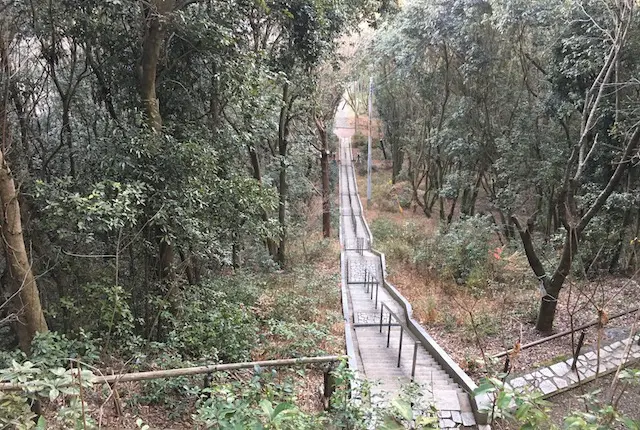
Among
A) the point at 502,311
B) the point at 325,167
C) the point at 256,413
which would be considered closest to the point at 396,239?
the point at 325,167

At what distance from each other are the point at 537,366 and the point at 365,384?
442 centimetres

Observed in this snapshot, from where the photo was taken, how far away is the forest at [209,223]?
4298 mm

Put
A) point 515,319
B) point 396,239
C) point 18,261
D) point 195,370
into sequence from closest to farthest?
1. point 195,370
2. point 18,261
3. point 515,319
4. point 396,239

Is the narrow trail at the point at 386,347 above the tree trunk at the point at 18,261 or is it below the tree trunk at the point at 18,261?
below

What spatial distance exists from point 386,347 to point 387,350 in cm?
18

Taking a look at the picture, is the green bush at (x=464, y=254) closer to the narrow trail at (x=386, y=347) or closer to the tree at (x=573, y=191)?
the narrow trail at (x=386, y=347)

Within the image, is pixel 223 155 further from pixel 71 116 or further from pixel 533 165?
pixel 533 165

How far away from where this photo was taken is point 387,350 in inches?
331

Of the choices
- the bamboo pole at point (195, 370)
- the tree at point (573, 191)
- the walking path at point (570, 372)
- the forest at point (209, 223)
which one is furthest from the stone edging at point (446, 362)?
the tree at point (573, 191)

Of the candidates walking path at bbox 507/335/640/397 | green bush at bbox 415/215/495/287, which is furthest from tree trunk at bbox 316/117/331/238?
walking path at bbox 507/335/640/397

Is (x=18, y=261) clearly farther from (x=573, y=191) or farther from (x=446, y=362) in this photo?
(x=573, y=191)

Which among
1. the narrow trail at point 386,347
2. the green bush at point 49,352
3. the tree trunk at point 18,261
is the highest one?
the tree trunk at point 18,261

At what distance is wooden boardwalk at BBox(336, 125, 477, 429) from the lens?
5961 millimetres

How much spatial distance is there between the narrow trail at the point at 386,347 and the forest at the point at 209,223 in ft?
1.97
